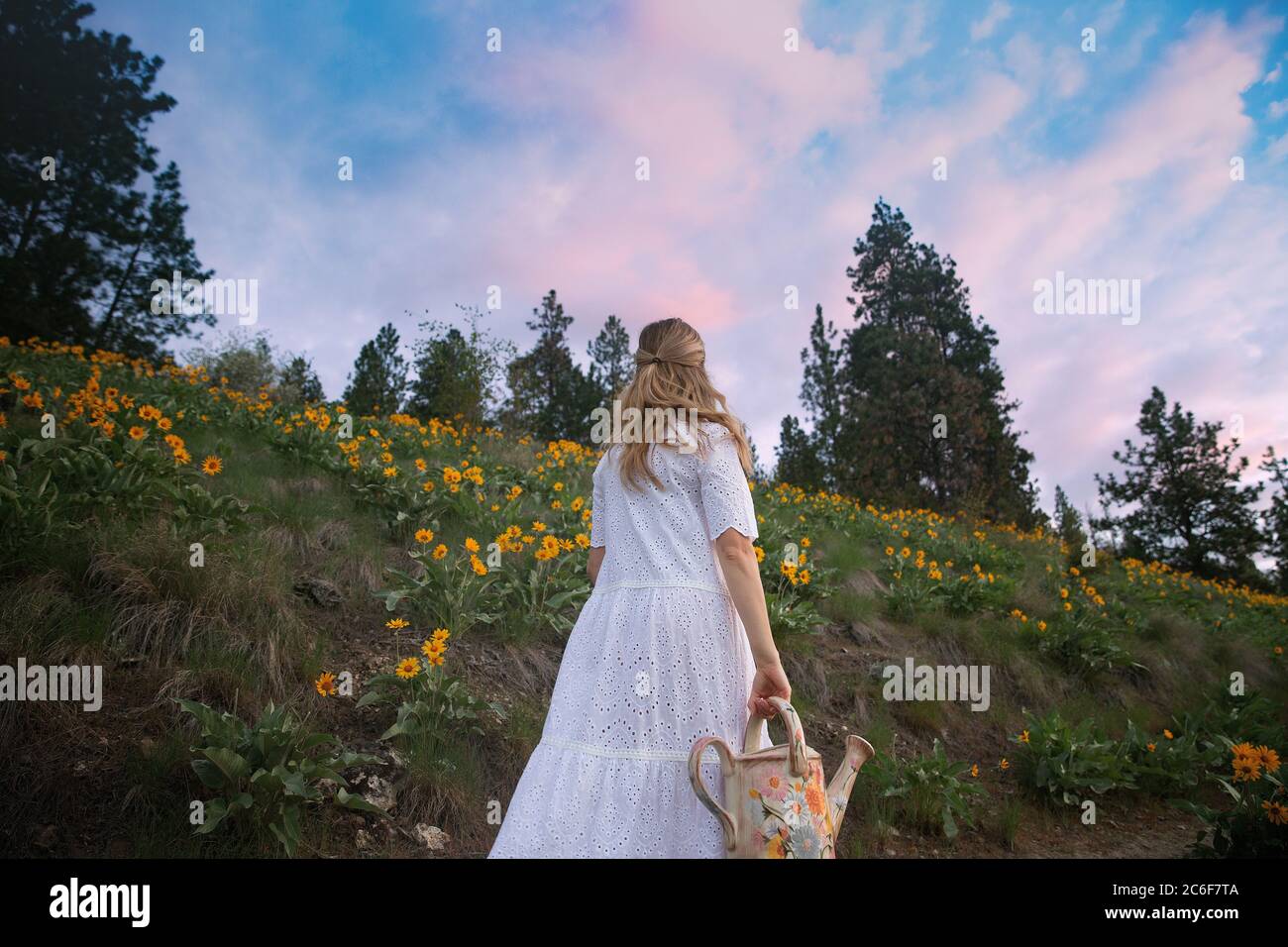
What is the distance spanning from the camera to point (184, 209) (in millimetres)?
19906

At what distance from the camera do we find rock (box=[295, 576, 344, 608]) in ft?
14.2

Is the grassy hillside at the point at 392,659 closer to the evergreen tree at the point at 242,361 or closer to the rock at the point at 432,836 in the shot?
the rock at the point at 432,836

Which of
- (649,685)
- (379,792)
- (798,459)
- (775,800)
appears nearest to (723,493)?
(649,685)

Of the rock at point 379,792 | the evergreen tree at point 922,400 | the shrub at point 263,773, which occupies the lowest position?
the rock at point 379,792

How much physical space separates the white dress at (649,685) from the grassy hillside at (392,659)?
1286mm

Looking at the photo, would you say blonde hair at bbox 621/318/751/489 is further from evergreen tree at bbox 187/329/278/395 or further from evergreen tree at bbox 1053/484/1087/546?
evergreen tree at bbox 187/329/278/395

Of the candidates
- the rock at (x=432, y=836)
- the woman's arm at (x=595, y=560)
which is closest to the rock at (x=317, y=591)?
the rock at (x=432, y=836)

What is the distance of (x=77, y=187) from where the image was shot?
18344 millimetres

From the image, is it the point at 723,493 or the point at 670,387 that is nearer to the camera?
the point at 723,493

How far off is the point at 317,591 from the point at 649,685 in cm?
297

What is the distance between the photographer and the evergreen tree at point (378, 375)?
120 feet

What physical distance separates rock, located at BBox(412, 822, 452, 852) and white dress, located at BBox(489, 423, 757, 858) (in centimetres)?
127

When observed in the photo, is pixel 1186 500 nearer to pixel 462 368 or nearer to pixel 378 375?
pixel 462 368
